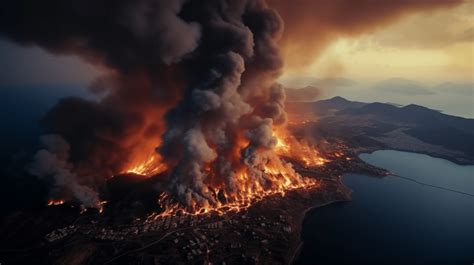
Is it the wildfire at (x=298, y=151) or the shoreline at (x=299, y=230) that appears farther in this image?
the wildfire at (x=298, y=151)

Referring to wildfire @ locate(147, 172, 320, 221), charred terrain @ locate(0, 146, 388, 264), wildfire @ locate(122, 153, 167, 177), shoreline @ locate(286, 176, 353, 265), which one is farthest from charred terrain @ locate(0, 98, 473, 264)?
wildfire @ locate(122, 153, 167, 177)

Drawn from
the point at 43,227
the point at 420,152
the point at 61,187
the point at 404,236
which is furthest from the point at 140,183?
the point at 420,152

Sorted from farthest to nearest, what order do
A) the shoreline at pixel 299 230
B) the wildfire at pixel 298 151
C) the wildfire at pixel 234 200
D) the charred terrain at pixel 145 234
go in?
1. the wildfire at pixel 298 151
2. the wildfire at pixel 234 200
3. the shoreline at pixel 299 230
4. the charred terrain at pixel 145 234

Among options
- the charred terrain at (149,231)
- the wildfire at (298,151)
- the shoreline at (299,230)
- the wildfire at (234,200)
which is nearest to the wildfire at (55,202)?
the charred terrain at (149,231)

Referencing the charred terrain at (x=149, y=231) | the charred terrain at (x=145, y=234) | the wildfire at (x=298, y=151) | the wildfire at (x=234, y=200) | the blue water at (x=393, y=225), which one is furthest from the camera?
the wildfire at (x=298, y=151)

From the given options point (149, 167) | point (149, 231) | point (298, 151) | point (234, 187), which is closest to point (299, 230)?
point (234, 187)

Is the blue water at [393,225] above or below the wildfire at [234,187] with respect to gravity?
below

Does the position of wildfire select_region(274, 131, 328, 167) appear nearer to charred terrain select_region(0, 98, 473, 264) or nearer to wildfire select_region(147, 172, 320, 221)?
wildfire select_region(147, 172, 320, 221)

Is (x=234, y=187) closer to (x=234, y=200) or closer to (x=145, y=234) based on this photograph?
(x=234, y=200)

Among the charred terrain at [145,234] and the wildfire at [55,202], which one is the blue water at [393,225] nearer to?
the charred terrain at [145,234]

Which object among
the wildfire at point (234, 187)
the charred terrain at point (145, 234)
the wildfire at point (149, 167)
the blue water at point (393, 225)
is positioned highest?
the wildfire at point (149, 167)
